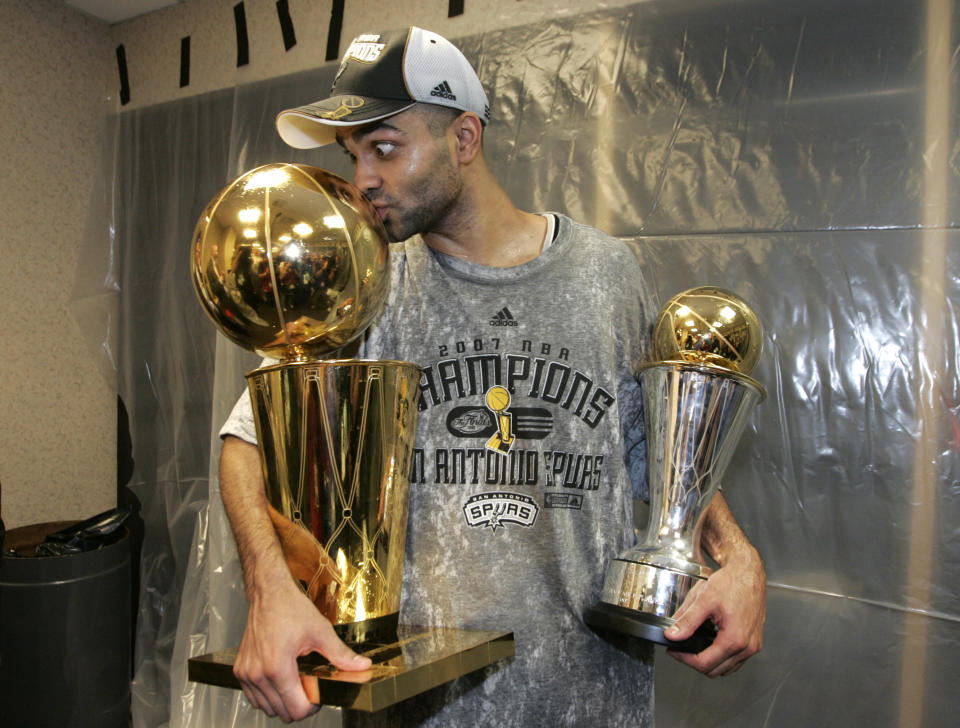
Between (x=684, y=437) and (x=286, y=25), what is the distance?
6.35 feet

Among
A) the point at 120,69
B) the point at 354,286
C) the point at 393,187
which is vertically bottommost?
the point at 354,286

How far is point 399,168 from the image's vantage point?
3.37ft

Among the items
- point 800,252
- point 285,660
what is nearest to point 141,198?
point 800,252

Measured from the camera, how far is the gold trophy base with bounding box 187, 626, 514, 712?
618mm

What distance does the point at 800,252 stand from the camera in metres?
1.65

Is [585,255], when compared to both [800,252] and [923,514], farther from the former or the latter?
[923,514]

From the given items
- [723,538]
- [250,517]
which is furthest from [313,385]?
[723,538]

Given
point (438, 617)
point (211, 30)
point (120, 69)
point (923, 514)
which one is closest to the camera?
point (438, 617)

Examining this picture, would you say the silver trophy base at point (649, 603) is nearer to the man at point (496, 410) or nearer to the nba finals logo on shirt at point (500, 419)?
the man at point (496, 410)

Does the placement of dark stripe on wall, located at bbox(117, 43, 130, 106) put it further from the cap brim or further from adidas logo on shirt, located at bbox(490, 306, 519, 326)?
adidas logo on shirt, located at bbox(490, 306, 519, 326)

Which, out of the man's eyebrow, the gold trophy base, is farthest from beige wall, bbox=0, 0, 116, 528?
the gold trophy base

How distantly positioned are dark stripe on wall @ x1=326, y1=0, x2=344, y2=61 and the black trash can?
158 centimetres

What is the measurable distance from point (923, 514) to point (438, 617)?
3.56ft

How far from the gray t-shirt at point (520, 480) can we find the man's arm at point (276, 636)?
0.65ft
